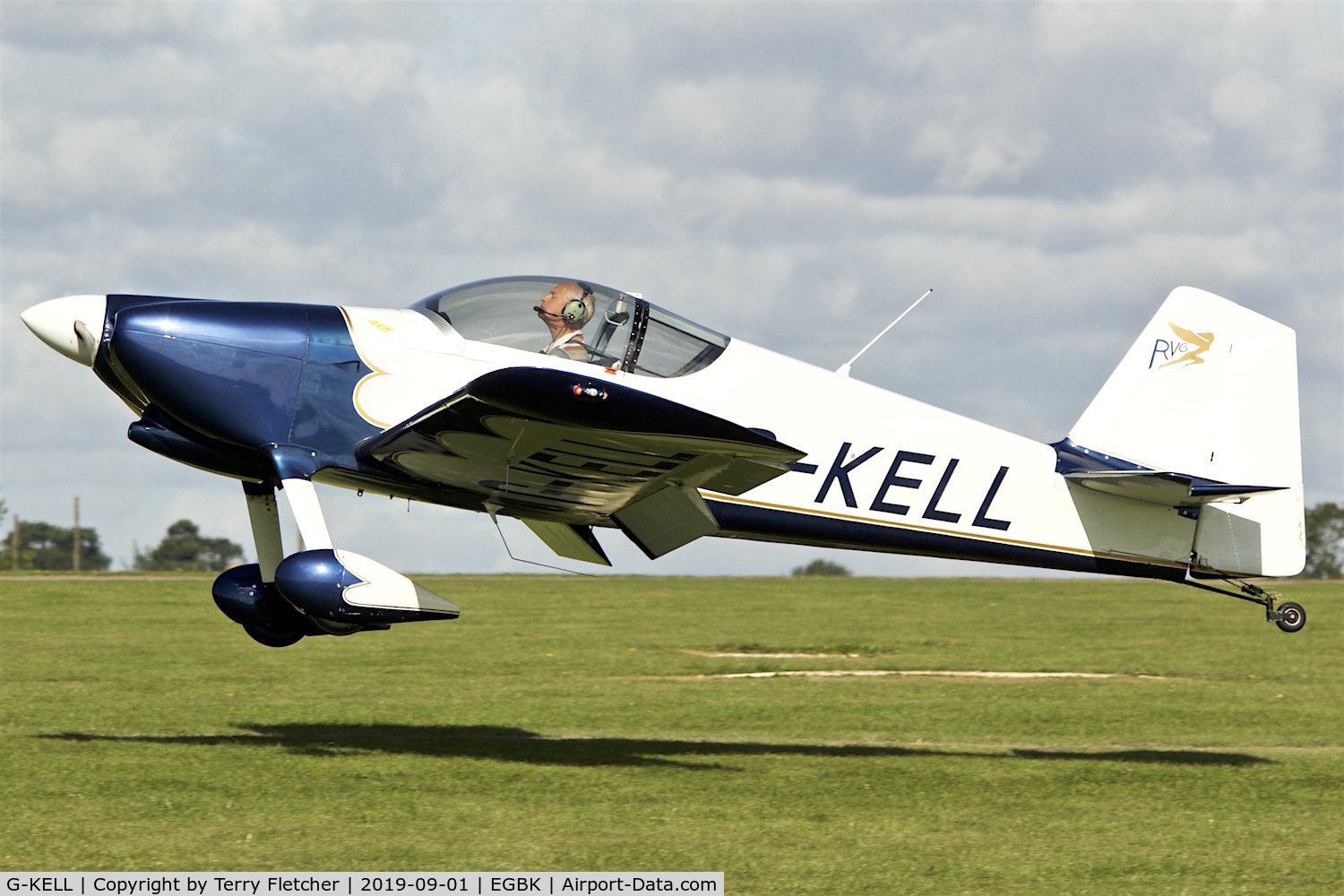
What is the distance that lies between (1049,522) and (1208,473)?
1279 millimetres

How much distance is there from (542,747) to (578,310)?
3.31 metres

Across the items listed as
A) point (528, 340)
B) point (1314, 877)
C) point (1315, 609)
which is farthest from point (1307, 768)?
point (1315, 609)

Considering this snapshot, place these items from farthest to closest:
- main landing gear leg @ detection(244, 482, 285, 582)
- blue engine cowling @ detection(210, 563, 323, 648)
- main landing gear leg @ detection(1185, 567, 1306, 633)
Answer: main landing gear leg @ detection(1185, 567, 1306, 633), main landing gear leg @ detection(244, 482, 285, 582), blue engine cowling @ detection(210, 563, 323, 648)

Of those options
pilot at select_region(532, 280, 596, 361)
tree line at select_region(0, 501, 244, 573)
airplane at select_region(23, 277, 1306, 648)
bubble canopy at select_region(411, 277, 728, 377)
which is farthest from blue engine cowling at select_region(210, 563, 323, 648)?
tree line at select_region(0, 501, 244, 573)

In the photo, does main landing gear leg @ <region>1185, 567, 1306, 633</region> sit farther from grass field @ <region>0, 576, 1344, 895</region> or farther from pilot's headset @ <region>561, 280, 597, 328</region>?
pilot's headset @ <region>561, 280, 597, 328</region>

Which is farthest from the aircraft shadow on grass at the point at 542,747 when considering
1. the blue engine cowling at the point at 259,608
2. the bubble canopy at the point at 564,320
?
the bubble canopy at the point at 564,320

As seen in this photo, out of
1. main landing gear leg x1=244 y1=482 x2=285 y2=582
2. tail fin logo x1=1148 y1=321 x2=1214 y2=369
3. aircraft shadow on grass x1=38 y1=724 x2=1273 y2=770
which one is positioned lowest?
aircraft shadow on grass x1=38 y1=724 x2=1273 y2=770

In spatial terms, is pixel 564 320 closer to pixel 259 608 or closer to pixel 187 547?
pixel 259 608

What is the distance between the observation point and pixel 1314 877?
6645mm

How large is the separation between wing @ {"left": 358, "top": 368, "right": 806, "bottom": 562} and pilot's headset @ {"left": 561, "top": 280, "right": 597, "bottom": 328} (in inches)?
36.3

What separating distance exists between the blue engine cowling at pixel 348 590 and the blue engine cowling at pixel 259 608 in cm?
147

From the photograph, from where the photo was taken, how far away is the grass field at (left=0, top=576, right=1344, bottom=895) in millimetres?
6730

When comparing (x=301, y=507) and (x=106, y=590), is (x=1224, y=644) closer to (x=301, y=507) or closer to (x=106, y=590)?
(x=301, y=507)
